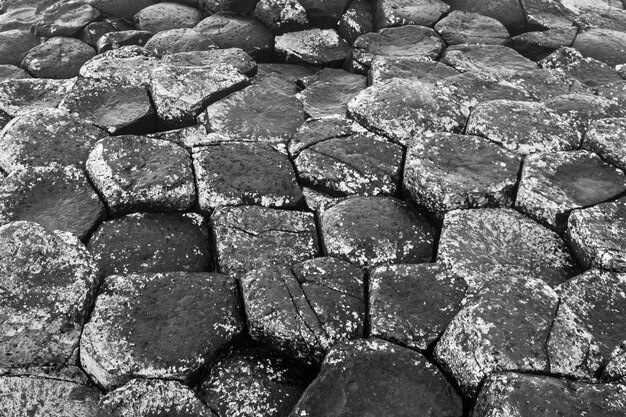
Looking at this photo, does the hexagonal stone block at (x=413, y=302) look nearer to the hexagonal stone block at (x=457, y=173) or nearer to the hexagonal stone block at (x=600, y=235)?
the hexagonal stone block at (x=457, y=173)

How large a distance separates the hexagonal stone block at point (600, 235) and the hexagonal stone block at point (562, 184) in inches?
2.6

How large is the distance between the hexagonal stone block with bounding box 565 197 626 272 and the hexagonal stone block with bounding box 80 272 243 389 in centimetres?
140

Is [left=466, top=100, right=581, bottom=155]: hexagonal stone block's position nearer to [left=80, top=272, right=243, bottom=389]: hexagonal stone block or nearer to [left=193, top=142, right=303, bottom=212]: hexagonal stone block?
[left=193, top=142, right=303, bottom=212]: hexagonal stone block

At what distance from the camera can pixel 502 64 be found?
379 centimetres

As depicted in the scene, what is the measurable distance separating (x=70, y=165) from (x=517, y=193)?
2020 millimetres

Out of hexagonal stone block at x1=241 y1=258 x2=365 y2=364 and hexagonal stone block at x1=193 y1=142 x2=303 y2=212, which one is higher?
hexagonal stone block at x1=193 y1=142 x2=303 y2=212

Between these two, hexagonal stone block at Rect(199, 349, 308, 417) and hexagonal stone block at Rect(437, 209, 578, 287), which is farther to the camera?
hexagonal stone block at Rect(437, 209, 578, 287)

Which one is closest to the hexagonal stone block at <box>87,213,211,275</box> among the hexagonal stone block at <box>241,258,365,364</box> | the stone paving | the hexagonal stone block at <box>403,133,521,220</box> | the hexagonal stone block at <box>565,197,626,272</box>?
the stone paving

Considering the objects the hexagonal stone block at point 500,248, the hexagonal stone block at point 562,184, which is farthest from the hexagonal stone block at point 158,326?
the hexagonal stone block at point 562,184

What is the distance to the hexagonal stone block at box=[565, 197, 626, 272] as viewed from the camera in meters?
2.40

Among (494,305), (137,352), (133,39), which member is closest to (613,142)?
(494,305)

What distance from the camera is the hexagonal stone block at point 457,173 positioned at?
267 cm

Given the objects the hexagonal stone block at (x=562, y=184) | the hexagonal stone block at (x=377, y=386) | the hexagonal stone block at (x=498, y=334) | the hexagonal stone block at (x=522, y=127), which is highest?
the hexagonal stone block at (x=522, y=127)

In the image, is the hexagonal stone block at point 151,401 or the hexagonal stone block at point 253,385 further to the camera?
the hexagonal stone block at point 253,385
